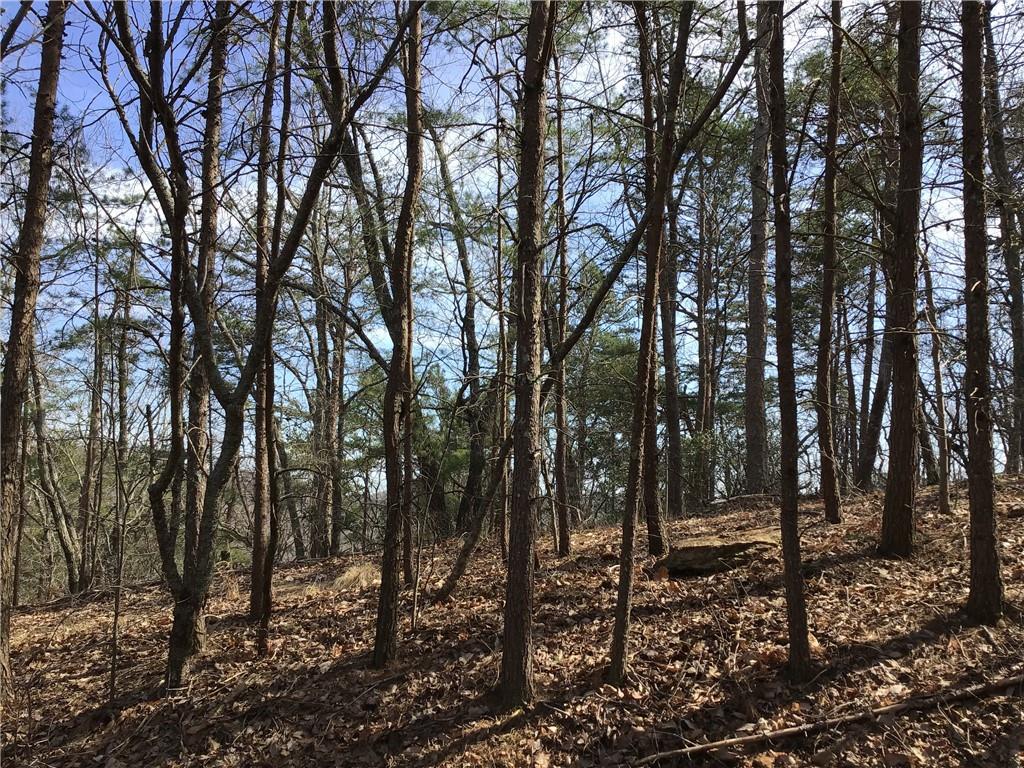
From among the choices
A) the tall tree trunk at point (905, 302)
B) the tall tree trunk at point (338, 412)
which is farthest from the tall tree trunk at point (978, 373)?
the tall tree trunk at point (338, 412)

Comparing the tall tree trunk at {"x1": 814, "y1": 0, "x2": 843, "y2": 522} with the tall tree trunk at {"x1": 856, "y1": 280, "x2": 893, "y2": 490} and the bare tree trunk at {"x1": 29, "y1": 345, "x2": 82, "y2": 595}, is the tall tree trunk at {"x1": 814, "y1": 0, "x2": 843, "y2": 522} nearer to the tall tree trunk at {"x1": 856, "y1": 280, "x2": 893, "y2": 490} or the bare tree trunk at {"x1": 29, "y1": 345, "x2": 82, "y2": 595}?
the tall tree trunk at {"x1": 856, "y1": 280, "x2": 893, "y2": 490}

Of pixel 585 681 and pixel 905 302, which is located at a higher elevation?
pixel 905 302

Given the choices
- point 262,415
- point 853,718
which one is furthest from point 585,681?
point 262,415

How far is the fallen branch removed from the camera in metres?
3.91

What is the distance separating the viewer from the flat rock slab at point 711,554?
6.38 m

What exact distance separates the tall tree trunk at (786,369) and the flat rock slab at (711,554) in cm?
198

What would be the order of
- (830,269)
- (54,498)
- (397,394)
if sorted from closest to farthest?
1. (397,394)
2. (830,269)
3. (54,498)

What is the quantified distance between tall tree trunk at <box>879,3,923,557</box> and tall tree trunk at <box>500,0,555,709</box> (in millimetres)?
3492

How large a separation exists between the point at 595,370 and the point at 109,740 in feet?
36.8

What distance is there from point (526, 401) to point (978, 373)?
3.62 m

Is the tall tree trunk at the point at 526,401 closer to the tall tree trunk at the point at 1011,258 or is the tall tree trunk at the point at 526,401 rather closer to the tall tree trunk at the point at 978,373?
the tall tree trunk at the point at 978,373

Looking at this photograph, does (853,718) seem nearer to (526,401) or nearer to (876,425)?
(526,401)

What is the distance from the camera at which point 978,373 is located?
475 centimetres

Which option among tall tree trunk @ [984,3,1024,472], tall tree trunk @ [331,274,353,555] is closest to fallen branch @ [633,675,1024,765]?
tall tree trunk @ [984,3,1024,472]
